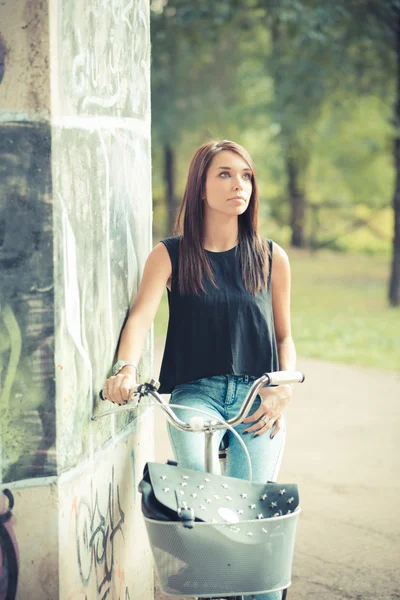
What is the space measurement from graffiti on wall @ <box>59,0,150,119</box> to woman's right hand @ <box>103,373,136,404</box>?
87cm

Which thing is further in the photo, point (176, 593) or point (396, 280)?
point (396, 280)

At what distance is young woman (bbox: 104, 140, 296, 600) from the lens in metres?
3.35

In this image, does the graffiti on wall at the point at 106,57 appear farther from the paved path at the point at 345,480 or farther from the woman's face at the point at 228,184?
the paved path at the point at 345,480

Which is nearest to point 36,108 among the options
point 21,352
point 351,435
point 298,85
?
point 21,352

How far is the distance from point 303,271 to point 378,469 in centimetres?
1469

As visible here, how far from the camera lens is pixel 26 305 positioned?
281 centimetres

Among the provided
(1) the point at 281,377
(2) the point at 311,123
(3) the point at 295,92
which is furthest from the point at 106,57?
(2) the point at 311,123

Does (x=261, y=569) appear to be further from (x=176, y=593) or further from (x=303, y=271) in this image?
(x=303, y=271)

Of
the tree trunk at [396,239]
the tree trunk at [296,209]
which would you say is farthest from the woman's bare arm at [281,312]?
the tree trunk at [296,209]

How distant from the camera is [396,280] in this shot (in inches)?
611

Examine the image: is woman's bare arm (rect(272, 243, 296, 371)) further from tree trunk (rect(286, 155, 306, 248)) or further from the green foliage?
tree trunk (rect(286, 155, 306, 248))

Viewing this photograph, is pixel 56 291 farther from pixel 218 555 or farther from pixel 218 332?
pixel 218 555

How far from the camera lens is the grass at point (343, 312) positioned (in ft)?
37.4

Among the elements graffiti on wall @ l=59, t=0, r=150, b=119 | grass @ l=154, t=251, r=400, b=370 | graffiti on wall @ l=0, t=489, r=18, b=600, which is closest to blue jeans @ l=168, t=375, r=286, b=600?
graffiti on wall @ l=0, t=489, r=18, b=600
